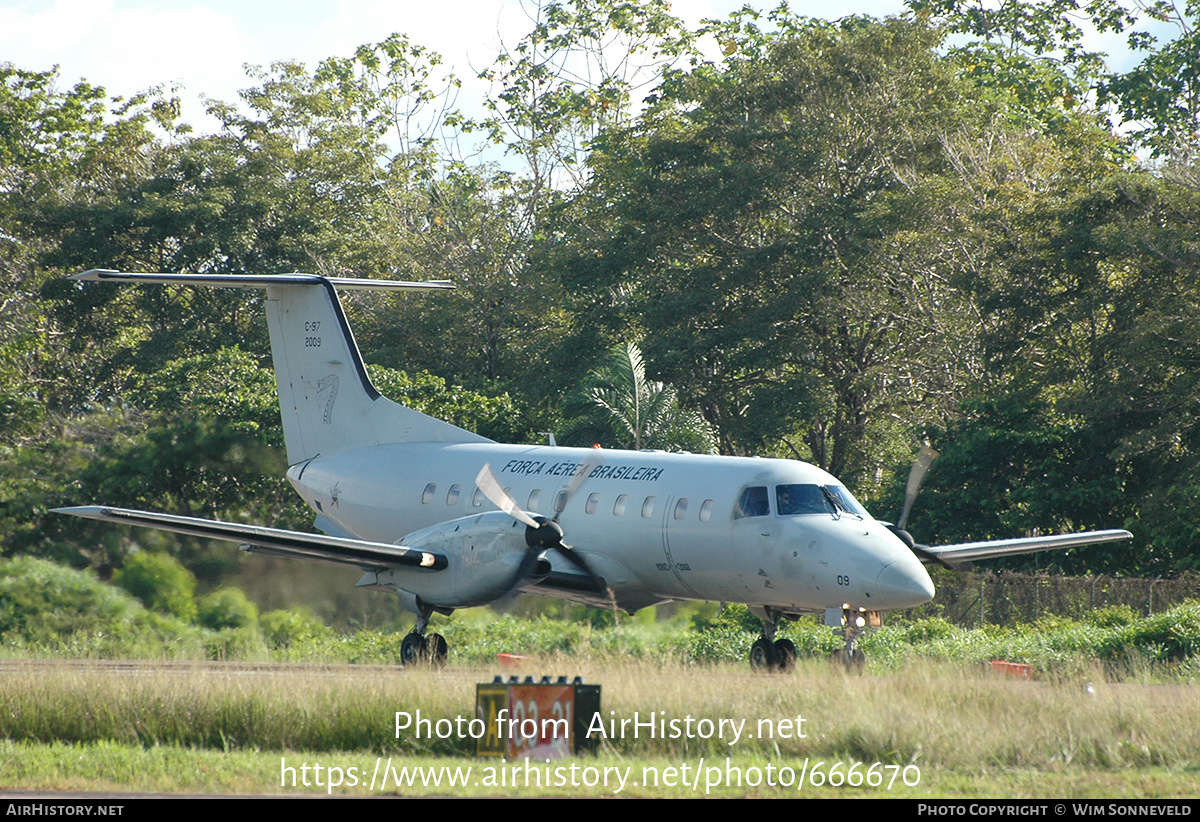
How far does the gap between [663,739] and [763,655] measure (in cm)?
557

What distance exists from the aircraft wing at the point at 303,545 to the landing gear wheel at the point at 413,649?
1132 millimetres

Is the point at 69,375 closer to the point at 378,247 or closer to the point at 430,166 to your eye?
the point at 378,247

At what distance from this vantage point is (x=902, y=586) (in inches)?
577

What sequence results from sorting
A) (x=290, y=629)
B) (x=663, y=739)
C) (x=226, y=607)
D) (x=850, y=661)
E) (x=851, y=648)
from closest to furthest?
(x=663, y=739)
(x=850, y=661)
(x=851, y=648)
(x=226, y=607)
(x=290, y=629)

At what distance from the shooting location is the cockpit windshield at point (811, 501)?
1587cm

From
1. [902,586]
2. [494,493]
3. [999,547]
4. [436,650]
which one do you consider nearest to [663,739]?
[902,586]

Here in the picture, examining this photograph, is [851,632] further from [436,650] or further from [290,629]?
[290,629]

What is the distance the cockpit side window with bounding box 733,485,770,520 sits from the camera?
52.5 feet

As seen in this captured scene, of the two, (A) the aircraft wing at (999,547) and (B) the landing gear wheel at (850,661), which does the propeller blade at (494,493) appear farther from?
(A) the aircraft wing at (999,547)

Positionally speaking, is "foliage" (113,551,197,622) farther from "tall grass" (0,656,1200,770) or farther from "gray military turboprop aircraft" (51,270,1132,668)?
"tall grass" (0,656,1200,770)

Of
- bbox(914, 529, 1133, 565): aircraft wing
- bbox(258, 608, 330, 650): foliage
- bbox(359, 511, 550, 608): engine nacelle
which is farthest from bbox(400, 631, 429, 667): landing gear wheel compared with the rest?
bbox(914, 529, 1133, 565): aircraft wing

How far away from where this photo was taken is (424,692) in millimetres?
12680

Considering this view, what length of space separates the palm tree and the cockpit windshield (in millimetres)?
13274

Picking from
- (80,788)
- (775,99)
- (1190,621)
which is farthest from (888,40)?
(80,788)
